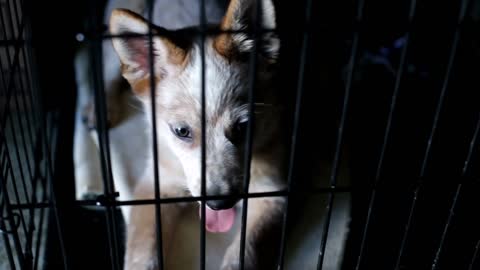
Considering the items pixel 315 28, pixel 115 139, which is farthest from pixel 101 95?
pixel 115 139

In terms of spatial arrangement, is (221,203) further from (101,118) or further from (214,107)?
(101,118)

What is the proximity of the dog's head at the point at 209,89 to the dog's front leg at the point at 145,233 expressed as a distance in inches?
8.8

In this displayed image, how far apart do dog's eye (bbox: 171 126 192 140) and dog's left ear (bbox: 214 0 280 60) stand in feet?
0.67

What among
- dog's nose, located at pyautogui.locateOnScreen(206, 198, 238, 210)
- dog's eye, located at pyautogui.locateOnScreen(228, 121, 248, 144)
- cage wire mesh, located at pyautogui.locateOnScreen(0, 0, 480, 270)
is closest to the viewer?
cage wire mesh, located at pyautogui.locateOnScreen(0, 0, 480, 270)

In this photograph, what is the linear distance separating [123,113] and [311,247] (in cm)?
92

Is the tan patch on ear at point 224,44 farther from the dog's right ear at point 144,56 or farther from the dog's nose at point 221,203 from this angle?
the dog's nose at point 221,203

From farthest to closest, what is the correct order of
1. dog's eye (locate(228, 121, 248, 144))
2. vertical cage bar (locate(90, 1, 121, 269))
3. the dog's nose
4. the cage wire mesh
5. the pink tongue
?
the pink tongue
dog's eye (locate(228, 121, 248, 144))
the dog's nose
the cage wire mesh
vertical cage bar (locate(90, 1, 121, 269))

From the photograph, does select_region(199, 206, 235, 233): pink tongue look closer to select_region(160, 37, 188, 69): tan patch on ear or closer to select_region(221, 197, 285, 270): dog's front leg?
select_region(221, 197, 285, 270): dog's front leg

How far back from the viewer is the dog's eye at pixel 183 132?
4.58 feet

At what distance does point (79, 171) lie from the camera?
1838mm

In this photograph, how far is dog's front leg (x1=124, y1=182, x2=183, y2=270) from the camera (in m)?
1.45

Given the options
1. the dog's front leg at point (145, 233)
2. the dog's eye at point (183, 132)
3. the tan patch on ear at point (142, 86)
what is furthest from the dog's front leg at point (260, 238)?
the tan patch on ear at point (142, 86)

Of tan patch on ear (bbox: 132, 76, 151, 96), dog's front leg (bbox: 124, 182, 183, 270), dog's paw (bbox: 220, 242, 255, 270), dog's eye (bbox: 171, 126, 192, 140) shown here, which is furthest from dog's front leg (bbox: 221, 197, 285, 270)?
tan patch on ear (bbox: 132, 76, 151, 96)

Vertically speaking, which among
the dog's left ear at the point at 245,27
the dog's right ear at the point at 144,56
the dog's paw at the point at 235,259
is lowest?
the dog's paw at the point at 235,259
